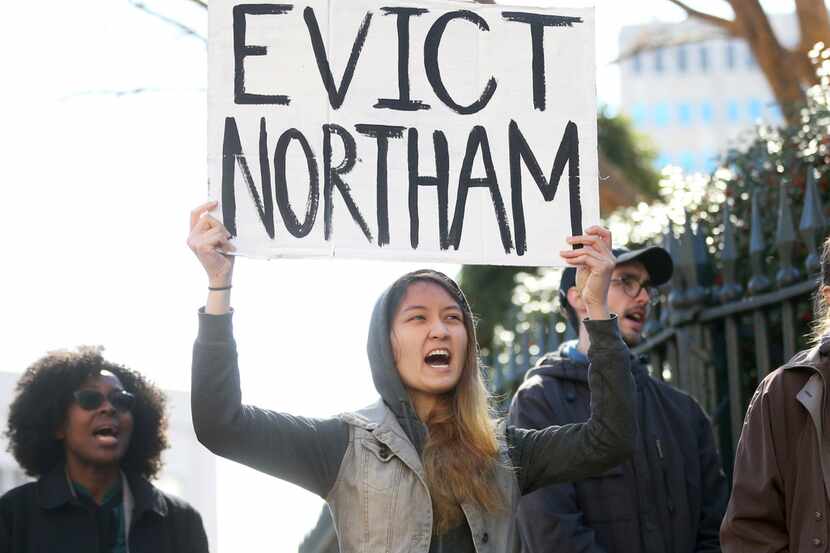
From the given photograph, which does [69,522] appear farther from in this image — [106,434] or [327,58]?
[327,58]

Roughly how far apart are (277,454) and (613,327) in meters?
1.00

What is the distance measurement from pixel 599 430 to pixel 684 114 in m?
99.3

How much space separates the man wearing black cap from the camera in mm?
5016

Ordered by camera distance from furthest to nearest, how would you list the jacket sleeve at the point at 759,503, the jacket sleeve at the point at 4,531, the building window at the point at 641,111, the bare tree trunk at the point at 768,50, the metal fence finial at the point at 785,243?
1. the building window at the point at 641,111
2. the bare tree trunk at the point at 768,50
3. the metal fence finial at the point at 785,243
4. the jacket sleeve at the point at 4,531
5. the jacket sleeve at the point at 759,503

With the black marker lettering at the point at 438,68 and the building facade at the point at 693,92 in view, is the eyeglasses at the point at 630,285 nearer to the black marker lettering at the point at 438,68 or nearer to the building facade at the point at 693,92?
the black marker lettering at the point at 438,68

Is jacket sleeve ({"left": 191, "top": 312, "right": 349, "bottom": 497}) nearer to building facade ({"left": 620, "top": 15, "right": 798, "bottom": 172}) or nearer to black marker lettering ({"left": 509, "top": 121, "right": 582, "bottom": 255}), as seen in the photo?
black marker lettering ({"left": 509, "top": 121, "right": 582, "bottom": 255})

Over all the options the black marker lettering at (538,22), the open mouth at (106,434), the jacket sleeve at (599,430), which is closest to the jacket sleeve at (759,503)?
the jacket sleeve at (599,430)

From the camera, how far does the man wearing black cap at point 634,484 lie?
502 centimetres

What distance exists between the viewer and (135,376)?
6207 millimetres

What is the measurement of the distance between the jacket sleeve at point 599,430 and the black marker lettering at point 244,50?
44.2 inches

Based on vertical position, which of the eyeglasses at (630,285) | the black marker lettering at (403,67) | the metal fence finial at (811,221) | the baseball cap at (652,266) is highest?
the black marker lettering at (403,67)

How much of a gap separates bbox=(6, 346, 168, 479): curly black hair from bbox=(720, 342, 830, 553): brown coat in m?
2.67

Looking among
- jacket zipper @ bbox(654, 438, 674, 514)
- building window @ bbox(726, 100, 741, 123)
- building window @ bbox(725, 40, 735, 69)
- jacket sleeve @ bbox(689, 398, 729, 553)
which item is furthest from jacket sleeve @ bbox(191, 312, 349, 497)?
building window @ bbox(725, 40, 735, 69)

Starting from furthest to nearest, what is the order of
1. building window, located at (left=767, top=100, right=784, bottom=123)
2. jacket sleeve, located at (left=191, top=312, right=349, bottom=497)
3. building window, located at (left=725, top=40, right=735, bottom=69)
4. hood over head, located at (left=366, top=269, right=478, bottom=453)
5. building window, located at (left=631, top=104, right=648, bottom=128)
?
1. building window, located at (left=725, top=40, right=735, bottom=69)
2. building window, located at (left=631, top=104, right=648, bottom=128)
3. building window, located at (left=767, top=100, right=784, bottom=123)
4. hood over head, located at (left=366, top=269, right=478, bottom=453)
5. jacket sleeve, located at (left=191, top=312, right=349, bottom=497)
